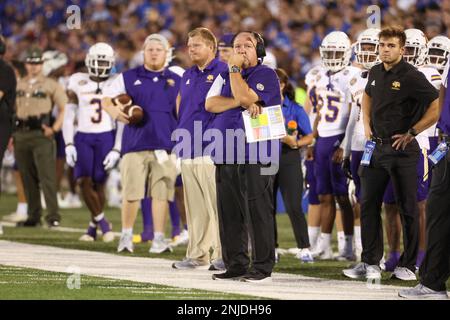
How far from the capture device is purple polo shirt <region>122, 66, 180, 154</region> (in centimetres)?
1309

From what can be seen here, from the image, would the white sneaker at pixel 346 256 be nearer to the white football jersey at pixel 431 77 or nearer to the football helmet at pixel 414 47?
the white football jersey at pixel 431 77

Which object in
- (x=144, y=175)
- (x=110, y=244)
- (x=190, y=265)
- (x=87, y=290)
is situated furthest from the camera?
(x=110, y=244)

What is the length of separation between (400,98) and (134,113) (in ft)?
11.4

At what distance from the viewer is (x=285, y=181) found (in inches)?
497

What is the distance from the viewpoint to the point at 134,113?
1297 cm

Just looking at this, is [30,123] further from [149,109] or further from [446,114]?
[446,114]

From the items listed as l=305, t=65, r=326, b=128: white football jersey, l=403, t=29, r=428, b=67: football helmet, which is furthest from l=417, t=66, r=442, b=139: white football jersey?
l=305, t=65, r=326, b=128: white football jersey

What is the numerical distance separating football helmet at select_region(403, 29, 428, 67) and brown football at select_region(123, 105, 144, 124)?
9.47 feet

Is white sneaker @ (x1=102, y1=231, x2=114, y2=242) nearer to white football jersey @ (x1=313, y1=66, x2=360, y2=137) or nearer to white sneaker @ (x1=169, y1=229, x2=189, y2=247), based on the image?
white sneaker @ (x1=169, y1=229, x2=189, y2=247)

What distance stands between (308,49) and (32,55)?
284 inches

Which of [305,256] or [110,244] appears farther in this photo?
[110,244]

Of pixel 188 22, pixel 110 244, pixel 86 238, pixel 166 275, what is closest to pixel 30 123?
pixel 86 238

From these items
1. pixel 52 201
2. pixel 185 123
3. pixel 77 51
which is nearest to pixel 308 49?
pixel 77 51
